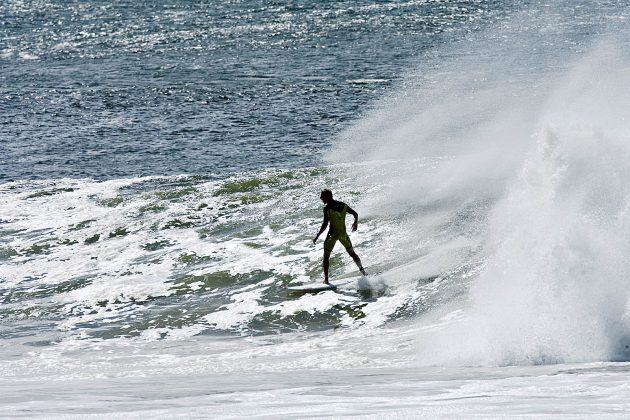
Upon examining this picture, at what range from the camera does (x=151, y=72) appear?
49531 mm

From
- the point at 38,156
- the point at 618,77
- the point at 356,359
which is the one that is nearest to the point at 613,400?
the point at 356,359

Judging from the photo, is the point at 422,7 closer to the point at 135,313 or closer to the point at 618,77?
the point at 618,77

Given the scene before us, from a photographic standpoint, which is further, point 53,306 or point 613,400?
point 53,306

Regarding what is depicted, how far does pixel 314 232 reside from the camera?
23.0 metres

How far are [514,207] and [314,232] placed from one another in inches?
192

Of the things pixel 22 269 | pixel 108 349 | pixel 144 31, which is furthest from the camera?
pixel 144 31

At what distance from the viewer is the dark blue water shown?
3525cm

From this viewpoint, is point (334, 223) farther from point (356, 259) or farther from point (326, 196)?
point (356, 259)

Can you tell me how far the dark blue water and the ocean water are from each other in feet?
0.71

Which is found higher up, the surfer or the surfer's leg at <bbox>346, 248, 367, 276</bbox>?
the surfer

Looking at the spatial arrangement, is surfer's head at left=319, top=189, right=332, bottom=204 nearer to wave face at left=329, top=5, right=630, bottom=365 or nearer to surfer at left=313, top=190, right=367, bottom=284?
surfer at left=313, top=190, right=367, bottom=284

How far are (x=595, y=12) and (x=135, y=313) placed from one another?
4964 centimetres

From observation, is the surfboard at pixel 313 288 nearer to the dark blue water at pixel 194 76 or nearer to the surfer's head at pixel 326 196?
the surfer's head at pixel 326 196

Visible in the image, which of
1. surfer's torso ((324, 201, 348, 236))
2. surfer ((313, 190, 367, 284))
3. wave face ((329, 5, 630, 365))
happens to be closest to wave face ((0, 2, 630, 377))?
wave face ((329, 5, 630, 365))
